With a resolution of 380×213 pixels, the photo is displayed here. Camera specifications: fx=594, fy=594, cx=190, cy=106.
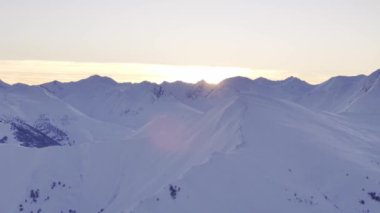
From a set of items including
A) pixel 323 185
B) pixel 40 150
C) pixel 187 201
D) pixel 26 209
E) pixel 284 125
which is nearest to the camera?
pixel 187 201

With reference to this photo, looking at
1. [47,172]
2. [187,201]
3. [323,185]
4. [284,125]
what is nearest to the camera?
[187,201]

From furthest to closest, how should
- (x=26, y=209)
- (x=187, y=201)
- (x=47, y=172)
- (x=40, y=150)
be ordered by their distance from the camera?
(x=40, y=150) < (x=47, y=172) < (x=26, y=209) < (x=187, y=201)

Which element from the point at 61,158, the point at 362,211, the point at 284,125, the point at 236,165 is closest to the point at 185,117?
the point at 61,158

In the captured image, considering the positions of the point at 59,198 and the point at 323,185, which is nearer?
the point at 323,185

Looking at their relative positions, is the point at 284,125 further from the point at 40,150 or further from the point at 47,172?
the point at 40,150

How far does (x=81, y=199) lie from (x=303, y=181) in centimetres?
6910

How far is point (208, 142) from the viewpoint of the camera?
464ft

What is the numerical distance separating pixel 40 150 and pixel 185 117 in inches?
1803

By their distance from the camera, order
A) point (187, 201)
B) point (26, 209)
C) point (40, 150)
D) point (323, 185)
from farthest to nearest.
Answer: point (40, 150), point (26, 209), point (323, 185), point (187, 201)

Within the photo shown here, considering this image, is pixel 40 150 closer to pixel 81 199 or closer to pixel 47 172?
pixel 47 172

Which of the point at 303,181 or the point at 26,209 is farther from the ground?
the point at 303,181

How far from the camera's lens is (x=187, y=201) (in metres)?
102

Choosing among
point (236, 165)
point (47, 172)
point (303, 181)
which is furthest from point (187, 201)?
point (47, 172)

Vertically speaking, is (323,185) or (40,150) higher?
(323,185)
